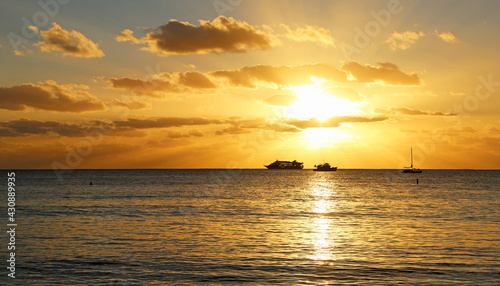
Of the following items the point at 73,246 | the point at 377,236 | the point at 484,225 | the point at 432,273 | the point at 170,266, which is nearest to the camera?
the point at 432,273

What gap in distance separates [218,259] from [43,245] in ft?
58.0

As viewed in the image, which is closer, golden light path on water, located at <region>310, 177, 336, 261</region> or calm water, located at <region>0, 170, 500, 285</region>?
calm water, located at <region>0, 170, 500, 285</region>

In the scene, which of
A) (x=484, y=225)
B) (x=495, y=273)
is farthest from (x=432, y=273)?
(x=484, y=225)

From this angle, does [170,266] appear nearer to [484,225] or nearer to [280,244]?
[280,244]

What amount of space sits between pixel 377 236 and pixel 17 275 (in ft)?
110

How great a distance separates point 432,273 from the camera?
30469 millimetres

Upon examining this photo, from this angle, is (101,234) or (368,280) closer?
(368,280)

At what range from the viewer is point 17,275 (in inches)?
1191

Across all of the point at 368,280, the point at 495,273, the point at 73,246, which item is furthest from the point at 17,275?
the point at 495,273

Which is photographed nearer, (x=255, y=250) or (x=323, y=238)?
(x=255, y=250)

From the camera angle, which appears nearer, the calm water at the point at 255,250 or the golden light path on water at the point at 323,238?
the calm water at the point at 255,250

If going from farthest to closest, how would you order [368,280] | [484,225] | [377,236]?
[484,225] → [377,236] → [368,280]

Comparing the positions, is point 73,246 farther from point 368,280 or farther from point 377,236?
point 377,236

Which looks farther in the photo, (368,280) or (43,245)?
(43,245)
